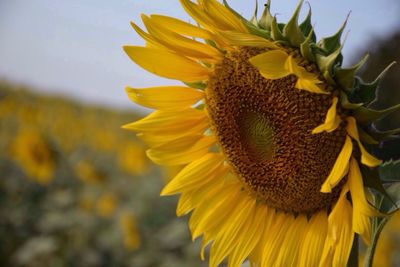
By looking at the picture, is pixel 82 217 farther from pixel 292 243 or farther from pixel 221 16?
pixel 221 16

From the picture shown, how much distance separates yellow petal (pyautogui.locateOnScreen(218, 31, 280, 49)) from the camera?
1376 mm

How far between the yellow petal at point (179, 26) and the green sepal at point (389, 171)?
1.76 feet

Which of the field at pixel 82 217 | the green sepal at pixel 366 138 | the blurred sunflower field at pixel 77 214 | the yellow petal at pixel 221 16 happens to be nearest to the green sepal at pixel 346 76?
the green sepal at pixel 366 138

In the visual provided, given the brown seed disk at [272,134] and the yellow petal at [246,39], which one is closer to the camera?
the yellow petal at [246,39]

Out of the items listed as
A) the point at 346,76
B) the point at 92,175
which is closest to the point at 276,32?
the point at 346,76

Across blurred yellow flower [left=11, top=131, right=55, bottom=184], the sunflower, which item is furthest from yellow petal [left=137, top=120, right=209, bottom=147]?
blurred yellow flower [left=11, top=131, right=55, bottom=184]

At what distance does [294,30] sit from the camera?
4.54 ft

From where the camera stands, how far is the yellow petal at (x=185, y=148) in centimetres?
178

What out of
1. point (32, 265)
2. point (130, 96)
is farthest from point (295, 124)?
point (32, 265)

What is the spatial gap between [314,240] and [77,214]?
534cm

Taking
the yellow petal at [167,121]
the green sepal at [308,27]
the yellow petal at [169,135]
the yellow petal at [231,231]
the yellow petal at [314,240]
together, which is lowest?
the yellow petal at [314,240]

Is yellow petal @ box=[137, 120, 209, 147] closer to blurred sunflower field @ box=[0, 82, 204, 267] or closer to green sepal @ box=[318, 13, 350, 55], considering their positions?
green sepal @ box=[318, 13, 350, 55]

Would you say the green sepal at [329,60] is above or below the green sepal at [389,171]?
above

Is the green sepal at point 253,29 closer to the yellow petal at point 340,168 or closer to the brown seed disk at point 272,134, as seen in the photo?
the brown seed disk at point 272,134
